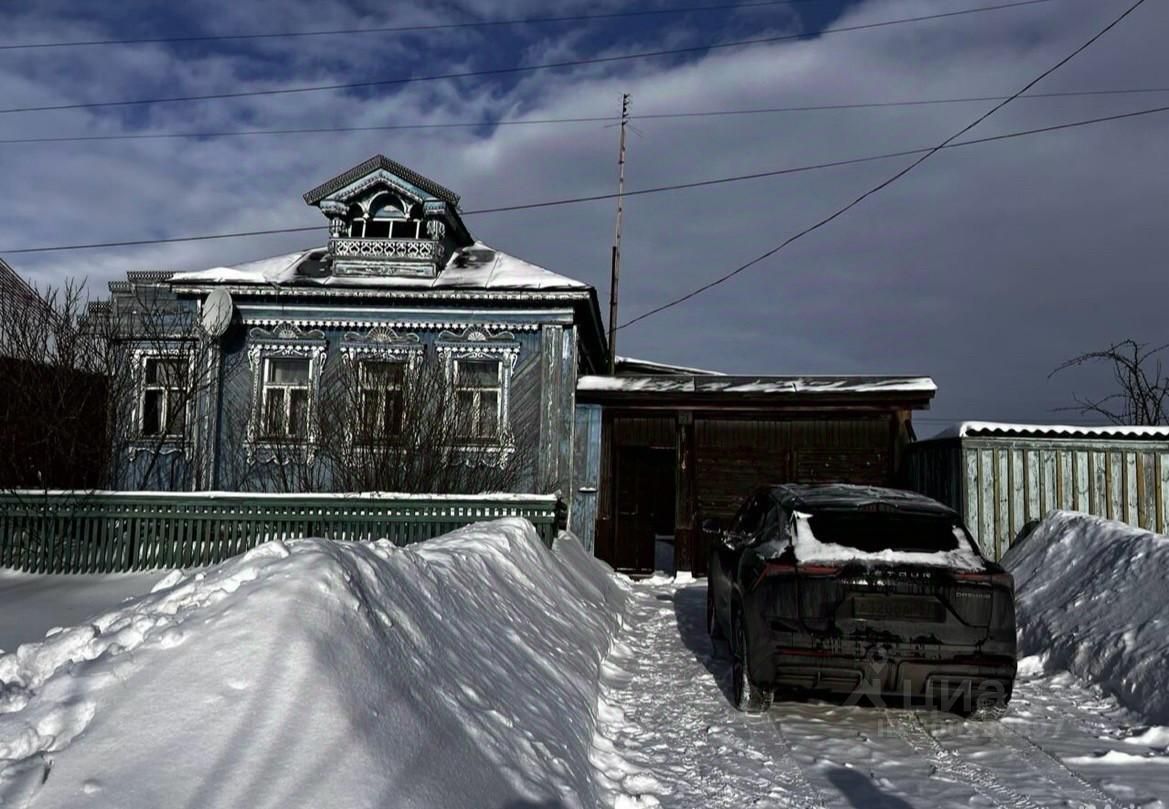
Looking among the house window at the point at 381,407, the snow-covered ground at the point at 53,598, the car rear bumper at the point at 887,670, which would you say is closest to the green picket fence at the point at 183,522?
the snow-covered ground at the point at 53,598

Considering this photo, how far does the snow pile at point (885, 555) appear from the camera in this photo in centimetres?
596

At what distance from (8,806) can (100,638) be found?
123 centimetres

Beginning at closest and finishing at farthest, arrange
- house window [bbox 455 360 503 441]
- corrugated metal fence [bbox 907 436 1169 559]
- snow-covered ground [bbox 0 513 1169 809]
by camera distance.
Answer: snow-covered ground [bbox 0 513 1169 809] < corrugated metal fence [bbox 907 436 1169 559] < house window [bbox 455 360 503 441]

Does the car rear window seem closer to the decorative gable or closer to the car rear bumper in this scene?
the car rear bumper

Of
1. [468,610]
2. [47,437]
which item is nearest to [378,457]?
[47,437]

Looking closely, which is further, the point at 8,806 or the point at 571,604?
the point at 571,604

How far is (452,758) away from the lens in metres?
3.62

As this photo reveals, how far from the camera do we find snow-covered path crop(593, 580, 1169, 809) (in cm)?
471

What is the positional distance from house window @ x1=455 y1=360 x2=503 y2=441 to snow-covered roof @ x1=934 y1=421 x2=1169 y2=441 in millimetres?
8045

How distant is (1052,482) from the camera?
1245 centimetres

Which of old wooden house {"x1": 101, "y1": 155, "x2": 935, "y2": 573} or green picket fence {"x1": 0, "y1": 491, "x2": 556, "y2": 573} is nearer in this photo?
green picket fence {"x1": 0, "y1": 491, "x2": 556, "y2": 573}

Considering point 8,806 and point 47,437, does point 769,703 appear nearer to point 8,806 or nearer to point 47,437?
point 8,806

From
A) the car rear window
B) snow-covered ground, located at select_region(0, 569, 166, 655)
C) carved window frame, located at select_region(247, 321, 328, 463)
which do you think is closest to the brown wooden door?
carved window frame, located at select_region(247, 321, 328, 463)

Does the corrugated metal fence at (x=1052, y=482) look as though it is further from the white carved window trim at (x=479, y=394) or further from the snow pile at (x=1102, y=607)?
the white carved window trim at (x=479, y=394)
